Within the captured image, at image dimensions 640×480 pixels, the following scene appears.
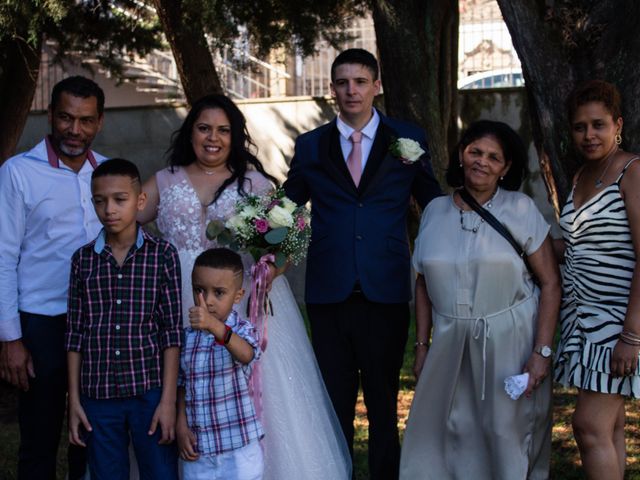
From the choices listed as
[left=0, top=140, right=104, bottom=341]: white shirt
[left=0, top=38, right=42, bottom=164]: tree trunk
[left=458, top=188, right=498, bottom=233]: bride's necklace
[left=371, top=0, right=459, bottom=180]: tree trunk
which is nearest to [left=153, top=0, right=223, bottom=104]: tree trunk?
[left=0, top=38, right=42, bottom=164]: tree trunk

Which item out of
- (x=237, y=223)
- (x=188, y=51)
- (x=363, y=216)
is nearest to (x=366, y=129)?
(x=363, y=216)

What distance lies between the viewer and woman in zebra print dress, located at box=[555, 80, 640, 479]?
13.1ft

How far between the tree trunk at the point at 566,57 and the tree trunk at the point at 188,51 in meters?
Answer: 3.25

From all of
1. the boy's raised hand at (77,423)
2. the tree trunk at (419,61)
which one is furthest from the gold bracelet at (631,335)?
the tree trunk at (419,61)

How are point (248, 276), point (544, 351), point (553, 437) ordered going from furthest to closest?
point (553, 437), point (248, 276), point (544, 351)

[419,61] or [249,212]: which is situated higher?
[419,61]

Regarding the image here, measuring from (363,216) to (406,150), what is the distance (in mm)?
394

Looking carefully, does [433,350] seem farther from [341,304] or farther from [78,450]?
[78,450]

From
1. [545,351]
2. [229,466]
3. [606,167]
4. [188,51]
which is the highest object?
[188,51]

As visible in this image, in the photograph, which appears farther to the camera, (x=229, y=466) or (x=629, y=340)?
(x=229, y=466)

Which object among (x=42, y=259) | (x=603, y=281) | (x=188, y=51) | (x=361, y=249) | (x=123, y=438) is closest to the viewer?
(x=603, y=281)

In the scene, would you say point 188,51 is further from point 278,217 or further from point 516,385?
point 516,385

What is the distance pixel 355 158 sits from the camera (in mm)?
4910

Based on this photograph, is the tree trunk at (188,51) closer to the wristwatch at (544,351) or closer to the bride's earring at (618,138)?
the bride's earring at (618,138)
